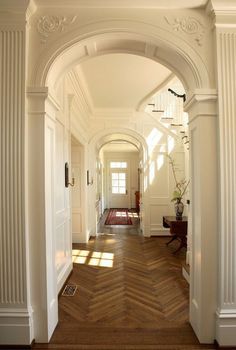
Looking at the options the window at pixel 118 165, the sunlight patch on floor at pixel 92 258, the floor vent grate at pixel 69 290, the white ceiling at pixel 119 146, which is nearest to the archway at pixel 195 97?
the floor vent grate at pixel 69 290

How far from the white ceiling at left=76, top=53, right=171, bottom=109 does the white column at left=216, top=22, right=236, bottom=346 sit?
191cm

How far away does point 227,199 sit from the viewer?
7.73 ft

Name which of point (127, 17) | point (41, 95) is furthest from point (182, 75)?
point (41, 95)

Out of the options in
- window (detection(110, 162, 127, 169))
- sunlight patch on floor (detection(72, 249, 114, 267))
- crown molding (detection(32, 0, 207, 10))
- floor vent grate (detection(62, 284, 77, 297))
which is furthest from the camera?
window (detection(110, 162, 127, 169))

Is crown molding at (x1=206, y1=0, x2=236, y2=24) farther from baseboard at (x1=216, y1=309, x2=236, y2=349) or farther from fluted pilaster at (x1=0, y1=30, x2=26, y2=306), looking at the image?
baseboard at (x1=216, y1=309, x2=236, y2=349)

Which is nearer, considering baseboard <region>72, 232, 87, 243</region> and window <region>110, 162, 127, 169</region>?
baseboard <region>72, 232, 87, 243</region>

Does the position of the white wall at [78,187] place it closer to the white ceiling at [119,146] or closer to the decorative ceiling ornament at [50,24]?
the decorative ceiling ornament at [50,24]

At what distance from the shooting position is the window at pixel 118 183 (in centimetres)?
1478

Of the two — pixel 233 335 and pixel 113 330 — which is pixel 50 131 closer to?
pixel 113 330

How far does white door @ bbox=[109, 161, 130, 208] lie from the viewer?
14716mm

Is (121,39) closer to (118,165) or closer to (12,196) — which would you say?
(12,196)

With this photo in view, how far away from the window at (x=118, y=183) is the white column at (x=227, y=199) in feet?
40.7

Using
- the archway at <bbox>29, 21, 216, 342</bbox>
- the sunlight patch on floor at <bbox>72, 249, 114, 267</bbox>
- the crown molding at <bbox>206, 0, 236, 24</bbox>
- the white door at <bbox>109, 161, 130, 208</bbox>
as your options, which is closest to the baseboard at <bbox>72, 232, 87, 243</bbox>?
the sunlight patch on floor at <bbox>72, 249, 114, 267</bbox>

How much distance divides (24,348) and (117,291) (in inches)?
63.3
